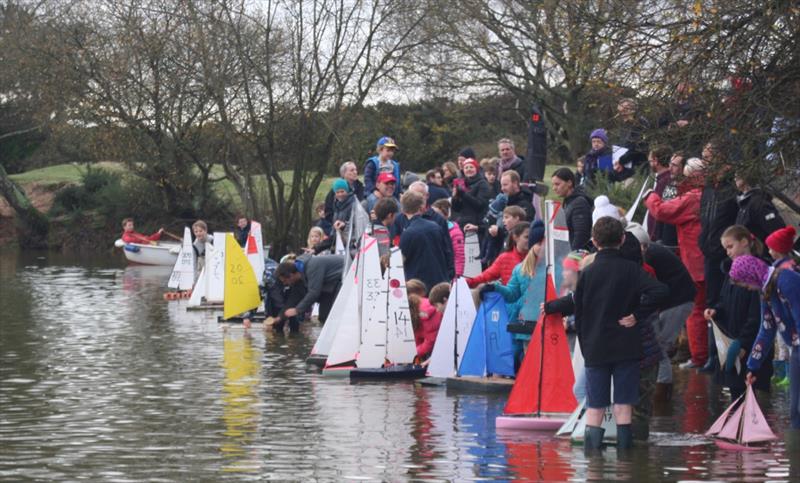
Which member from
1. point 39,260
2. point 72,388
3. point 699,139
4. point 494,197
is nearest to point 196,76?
point 39,260

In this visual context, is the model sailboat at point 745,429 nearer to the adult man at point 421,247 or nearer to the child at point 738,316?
the child at point 738,316

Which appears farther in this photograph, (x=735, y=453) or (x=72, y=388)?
(x=72, y=388)

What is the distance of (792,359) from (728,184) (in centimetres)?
267

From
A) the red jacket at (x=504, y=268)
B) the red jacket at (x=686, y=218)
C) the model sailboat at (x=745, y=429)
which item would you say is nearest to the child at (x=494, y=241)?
the red jacket at (x=504, y=268)

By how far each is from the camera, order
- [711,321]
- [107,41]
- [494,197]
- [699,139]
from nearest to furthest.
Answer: [699,139], [711,321], [494,197], [107,41]

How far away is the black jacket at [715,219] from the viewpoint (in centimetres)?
1403

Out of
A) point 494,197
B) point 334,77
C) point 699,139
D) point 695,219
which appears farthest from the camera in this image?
point 334,77

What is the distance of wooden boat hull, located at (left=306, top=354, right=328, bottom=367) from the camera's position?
16562mm

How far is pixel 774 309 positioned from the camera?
11148 mm

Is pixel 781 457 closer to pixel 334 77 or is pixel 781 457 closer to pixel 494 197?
pixel 494 197

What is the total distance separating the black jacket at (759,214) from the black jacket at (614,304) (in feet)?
9.91

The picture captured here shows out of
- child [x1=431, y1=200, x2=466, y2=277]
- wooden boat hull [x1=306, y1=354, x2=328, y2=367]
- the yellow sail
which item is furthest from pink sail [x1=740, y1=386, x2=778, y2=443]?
the yellow sail

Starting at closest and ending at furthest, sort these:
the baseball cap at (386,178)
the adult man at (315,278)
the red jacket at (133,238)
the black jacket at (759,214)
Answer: the black jacket at (759,214), the adult man at (315,278), the baseball cap at (386,178), the red jacket at (133,238)

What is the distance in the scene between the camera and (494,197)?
21.4 m
